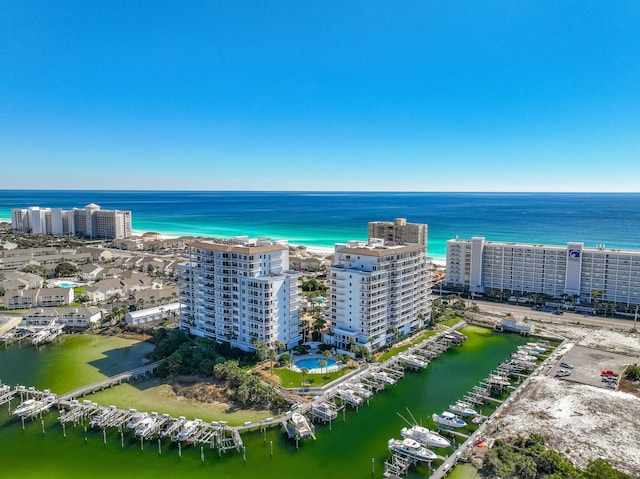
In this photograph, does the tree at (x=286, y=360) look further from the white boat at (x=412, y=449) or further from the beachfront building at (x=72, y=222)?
the beachfront building at (x=72, y=222)

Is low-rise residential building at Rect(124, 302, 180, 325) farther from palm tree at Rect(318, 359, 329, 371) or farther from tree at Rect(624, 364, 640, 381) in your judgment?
tree at Rect(624, 364, 640, 381)

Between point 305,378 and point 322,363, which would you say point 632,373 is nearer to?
point 322,363

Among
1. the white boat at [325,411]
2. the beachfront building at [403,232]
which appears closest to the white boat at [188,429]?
the white boat at [325,411]

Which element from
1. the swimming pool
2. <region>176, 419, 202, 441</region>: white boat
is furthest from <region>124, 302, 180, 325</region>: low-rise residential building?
<region>176, 419, 202, 441</region>: white boat

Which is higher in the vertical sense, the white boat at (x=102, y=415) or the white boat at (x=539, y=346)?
the white boat at (x=539, y=346)

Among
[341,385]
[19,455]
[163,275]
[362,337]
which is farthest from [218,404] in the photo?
[163,275]

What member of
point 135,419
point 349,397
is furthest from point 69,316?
point 349,397
